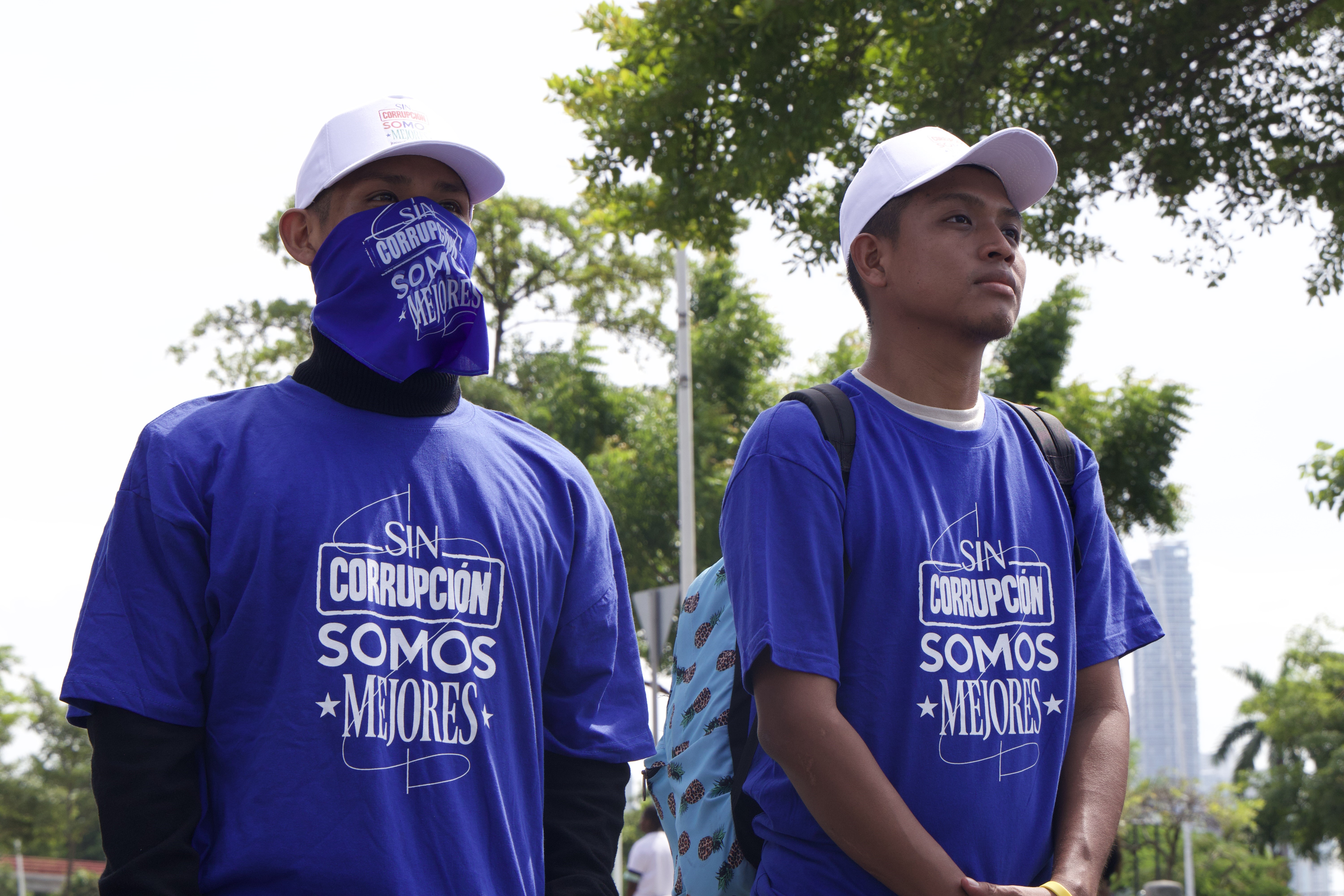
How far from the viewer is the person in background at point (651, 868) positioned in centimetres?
863

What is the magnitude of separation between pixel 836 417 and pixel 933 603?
0.39 metres

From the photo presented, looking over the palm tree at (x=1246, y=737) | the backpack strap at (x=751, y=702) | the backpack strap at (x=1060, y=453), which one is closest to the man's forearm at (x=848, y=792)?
the backpack strap at (x=751, y=702)

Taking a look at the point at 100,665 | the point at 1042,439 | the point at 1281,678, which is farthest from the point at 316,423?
the point at 1281,678

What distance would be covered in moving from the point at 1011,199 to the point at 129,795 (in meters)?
2.00

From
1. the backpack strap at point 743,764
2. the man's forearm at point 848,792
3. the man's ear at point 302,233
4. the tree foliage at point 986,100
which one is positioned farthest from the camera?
the tree foliage at point 986,100

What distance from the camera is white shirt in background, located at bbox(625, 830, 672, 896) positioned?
863 centimetres

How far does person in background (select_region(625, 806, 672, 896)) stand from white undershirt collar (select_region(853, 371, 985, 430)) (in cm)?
660

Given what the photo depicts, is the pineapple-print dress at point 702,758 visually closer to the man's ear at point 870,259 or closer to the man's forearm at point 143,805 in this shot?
the man's ear at point 870,259

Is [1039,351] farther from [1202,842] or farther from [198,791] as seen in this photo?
[1202,842]

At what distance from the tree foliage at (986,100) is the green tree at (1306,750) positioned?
72.1 ft

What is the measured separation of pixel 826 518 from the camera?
7.40 ft

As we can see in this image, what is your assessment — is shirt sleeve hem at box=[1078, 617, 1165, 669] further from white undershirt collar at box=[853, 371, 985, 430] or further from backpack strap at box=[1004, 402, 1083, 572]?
white undershirt collar at box=[853, 371, 985, 430]

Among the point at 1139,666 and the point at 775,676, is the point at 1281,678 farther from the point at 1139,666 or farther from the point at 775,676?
the point at 1139,666

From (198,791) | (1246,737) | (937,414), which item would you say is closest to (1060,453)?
(937,414)
